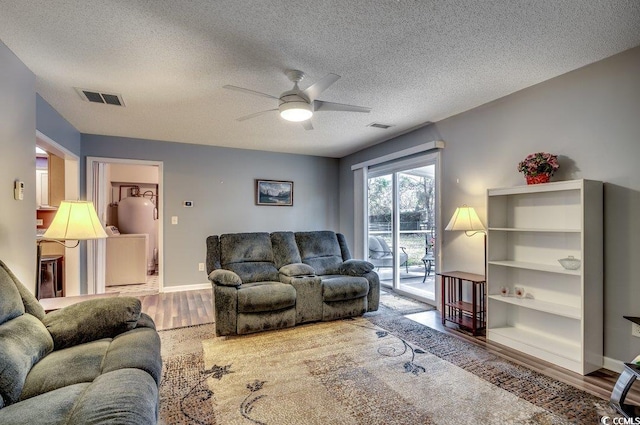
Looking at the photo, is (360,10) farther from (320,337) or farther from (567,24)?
(320,337)

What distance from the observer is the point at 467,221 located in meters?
3.38

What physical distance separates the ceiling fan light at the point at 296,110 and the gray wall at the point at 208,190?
10.2ft

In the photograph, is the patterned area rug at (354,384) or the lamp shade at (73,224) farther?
the lamp shade at (73,224)

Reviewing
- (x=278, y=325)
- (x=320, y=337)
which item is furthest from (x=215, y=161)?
(x=320, y=337)

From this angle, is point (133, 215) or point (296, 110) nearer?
point (296, 110)

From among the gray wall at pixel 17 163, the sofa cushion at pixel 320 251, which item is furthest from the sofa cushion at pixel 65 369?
the sofa cushion at pixel 320 251

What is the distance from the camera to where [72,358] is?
161 centimetres

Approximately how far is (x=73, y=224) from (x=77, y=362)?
47.3 inches

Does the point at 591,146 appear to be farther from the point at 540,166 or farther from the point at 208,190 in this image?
the point at 208,190

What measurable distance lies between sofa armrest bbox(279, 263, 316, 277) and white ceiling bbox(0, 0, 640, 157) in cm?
181

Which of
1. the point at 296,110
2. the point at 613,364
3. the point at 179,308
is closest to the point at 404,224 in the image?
the point at 613,364

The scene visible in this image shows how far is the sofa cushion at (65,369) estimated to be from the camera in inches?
54.6

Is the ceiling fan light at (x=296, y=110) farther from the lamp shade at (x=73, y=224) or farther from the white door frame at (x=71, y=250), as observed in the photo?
the white door frame at (x=71, y=250)

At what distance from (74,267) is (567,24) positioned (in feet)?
19.3
